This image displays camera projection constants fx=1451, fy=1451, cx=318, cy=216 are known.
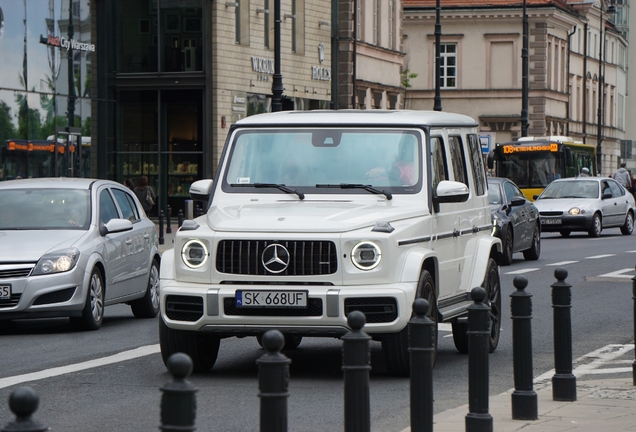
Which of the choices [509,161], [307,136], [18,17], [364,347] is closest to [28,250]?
[307,136]

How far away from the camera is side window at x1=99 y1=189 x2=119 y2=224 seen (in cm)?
1517

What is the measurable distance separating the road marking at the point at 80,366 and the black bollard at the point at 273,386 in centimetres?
524

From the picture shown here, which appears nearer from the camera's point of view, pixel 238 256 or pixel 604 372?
pixel 238 256

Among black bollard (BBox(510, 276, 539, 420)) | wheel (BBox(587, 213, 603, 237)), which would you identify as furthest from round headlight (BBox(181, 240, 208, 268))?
wheel (BBox(587, 213, 603, 237))

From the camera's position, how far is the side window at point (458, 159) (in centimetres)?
1212

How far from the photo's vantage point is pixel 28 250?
13.8 meters

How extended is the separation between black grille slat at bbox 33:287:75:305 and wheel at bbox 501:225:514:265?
1222 cm

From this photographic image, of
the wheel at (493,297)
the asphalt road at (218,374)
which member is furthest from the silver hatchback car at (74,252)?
the wheel at (493,297)

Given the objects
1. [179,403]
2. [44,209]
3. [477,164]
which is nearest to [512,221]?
[44,209]

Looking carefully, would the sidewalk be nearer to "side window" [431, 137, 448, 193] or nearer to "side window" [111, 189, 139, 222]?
"side window" [431, 137, 448, 193]

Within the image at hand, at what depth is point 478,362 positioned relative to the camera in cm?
762

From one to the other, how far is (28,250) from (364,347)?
8247 mm

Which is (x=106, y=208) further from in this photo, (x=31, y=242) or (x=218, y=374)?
(x=218, y=374)

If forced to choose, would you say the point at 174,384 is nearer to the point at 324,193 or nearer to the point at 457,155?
the point at 324,193
